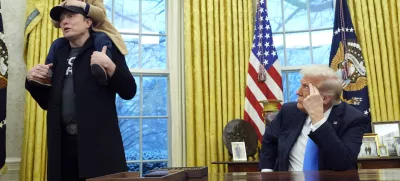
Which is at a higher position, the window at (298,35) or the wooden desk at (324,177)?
the window at (298,35)

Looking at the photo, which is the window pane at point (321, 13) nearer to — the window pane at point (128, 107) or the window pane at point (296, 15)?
the window pane at point (296, 15)

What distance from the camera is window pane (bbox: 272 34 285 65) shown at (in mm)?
4438

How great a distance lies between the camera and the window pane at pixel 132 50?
4.27 m

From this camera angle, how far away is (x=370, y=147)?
339 cm

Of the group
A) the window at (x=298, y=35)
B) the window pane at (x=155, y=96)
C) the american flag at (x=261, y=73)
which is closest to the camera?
the american flag at (x=261, y=73)

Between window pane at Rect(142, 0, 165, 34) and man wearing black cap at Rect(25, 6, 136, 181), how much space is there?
2.57 m

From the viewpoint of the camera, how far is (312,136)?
1.83 m

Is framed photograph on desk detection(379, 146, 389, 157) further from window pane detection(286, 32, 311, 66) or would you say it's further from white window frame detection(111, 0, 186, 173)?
white window frame detection(111, 0, 186, 173)

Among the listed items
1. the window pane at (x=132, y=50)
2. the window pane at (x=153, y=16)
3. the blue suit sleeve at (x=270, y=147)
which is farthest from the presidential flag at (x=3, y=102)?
the blue suit sleeve at (x=270, y=147)

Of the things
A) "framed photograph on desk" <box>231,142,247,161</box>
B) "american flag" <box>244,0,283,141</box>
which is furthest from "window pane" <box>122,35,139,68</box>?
"framed photograph on desk" <box>231,142,247,161</box>

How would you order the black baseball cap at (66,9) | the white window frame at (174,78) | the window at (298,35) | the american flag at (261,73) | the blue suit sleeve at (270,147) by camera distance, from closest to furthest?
the black baseball cap at (66,9) < the blue suit sleeve at (270,147) < the american flag at (261,73) < the white window frame at (174,78) < the window at (298,35)

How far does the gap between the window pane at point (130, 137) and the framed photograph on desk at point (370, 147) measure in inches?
84.8

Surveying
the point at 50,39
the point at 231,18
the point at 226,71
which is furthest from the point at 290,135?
the point at 50,39

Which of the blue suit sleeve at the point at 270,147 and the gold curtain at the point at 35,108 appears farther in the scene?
the gold curtain at the point at 35,108
